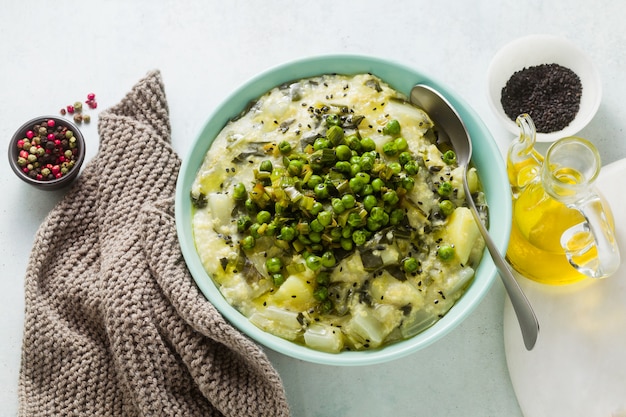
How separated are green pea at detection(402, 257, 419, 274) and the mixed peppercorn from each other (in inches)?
80.1

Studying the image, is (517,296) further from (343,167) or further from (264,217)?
(264,217)

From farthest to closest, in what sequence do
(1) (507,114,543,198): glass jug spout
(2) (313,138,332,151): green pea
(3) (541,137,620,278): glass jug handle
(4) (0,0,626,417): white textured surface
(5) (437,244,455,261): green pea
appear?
(4) (0,0,626,417): white textured surface, (1) (507,114,543,198): glass jug spout, (2) (313,138,332,151): green pea, (5) (437,244,455,261): green pea, (3) (541,137,620,278): glass jug handle

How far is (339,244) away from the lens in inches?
139

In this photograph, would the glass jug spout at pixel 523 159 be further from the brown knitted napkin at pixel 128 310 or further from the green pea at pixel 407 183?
the brown knitted napkin at pixel 128 310

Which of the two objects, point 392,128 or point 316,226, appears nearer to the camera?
point 316,226

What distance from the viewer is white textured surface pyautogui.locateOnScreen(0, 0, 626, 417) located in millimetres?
4328

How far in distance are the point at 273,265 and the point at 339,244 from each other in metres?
0.35

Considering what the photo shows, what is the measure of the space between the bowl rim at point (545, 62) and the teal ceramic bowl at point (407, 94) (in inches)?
21.6

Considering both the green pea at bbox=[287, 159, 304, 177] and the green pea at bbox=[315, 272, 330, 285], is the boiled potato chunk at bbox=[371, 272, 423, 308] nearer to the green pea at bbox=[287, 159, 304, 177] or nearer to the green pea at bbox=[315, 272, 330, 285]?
the green pea at bbox=[315, 272, 330, 285]

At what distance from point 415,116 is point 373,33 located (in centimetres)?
95

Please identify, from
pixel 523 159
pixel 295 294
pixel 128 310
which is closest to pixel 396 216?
pixel 295 294

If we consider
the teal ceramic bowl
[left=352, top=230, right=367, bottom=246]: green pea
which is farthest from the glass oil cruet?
[left=352, top=230, right=367, bottom=246]: green pea

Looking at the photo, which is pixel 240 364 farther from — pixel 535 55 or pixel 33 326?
pixel 535 55

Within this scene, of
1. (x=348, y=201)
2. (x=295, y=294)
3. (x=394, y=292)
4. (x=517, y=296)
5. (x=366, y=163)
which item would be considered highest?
(x=366, y=163)
